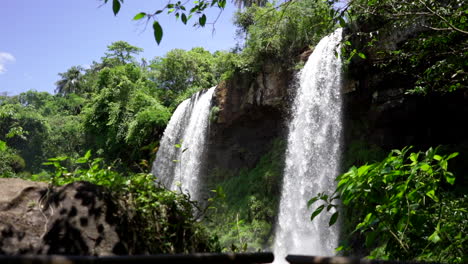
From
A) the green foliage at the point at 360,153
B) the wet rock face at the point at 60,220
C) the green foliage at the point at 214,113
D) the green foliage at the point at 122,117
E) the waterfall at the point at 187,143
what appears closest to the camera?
the wet rock face at the point at 60,220

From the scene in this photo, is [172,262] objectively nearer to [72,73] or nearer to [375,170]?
[375,170]

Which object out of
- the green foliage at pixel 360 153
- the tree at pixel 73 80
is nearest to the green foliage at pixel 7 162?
the green foliage at pixel 360 153

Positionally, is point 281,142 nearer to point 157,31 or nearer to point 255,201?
point 255,201

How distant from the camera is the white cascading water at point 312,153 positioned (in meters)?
12.1

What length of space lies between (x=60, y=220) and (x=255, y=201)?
42.9 feet

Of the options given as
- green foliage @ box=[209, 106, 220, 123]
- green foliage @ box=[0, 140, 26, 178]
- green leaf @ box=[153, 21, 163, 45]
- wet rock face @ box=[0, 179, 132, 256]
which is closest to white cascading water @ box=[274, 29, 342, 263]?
green foliage @ box=[209, 106, 220, 123]

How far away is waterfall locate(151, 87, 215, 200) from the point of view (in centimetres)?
1816

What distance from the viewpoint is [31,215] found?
79.7 inches

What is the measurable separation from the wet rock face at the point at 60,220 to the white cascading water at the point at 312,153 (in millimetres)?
10319

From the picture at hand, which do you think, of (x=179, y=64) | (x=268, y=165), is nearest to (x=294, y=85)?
(x=268, y=165)

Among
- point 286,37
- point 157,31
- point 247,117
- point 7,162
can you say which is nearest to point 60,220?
point 157,31

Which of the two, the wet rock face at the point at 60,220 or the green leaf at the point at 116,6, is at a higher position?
the green leaf at the point at 116,6

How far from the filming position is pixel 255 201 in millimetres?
14742

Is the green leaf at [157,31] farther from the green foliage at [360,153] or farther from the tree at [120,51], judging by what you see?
the tree at [120,51]
